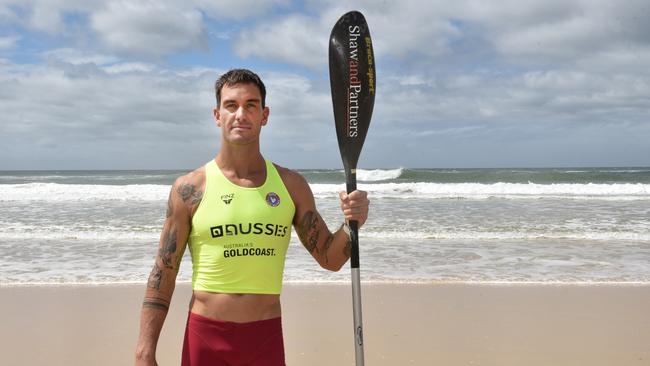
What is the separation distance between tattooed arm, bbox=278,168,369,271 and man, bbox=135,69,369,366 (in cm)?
7

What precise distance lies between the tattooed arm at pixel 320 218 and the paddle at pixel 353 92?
0.23 ft

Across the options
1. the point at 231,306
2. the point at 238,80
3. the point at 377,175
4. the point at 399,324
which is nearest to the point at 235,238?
the point at 231,306

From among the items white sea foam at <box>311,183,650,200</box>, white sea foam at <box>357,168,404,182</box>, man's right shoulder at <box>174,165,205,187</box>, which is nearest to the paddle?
man's right shoulder at <box>174,165,205,187</box>

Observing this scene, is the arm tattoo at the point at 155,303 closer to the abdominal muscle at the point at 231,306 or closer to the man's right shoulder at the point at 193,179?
the abdominal muscle at the point at 231,306

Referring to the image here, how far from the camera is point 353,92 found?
2.65 metres

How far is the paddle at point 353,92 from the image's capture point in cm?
251

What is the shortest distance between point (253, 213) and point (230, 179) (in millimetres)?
172

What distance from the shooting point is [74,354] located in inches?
201

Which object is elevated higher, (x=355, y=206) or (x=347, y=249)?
(x=355, y=206)

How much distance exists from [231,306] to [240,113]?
2.42 feet

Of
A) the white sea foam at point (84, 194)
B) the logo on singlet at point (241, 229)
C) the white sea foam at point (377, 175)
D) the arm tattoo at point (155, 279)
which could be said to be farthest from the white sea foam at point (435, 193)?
the logo on singlet at point (241, 229)

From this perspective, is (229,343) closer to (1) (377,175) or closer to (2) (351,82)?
(2) (351,82)

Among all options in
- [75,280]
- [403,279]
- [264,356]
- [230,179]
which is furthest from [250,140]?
[75,280]

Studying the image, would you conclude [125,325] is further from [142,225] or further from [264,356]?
[142,225]
